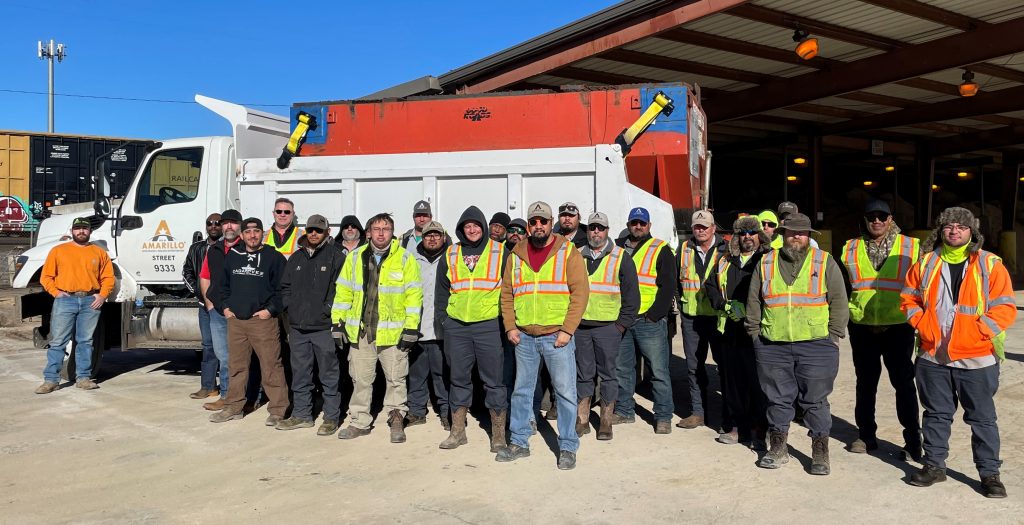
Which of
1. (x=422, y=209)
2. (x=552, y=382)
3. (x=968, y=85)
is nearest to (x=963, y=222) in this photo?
(x=552, y=382)

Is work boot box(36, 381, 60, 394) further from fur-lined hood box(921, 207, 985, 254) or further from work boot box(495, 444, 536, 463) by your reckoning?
fur-lined hood box(921, 207, 985, 254)

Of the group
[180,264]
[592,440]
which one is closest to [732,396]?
[592,440]

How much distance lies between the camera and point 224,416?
6.51 metres

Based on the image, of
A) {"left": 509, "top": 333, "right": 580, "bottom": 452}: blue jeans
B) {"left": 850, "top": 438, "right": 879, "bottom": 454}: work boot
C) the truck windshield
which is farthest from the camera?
the truck windshield

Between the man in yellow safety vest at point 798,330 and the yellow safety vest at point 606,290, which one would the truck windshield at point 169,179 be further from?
the man in yellow safety vest at point 798,330

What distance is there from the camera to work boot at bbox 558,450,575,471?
503 centimetres

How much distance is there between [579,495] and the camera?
178 inches

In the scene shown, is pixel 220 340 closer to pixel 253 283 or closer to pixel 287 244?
pixel 253 283

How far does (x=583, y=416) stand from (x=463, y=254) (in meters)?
1.49

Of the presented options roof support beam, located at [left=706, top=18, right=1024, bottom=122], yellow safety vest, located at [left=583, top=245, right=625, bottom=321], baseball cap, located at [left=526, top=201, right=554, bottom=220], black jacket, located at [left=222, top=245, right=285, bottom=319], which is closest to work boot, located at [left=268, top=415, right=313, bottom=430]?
black jacket, located at [left=222, top=245, right=285, bottom=319]

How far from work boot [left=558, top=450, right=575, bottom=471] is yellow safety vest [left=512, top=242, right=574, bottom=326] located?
854 millimetres

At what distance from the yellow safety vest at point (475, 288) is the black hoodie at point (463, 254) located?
55 millimetres

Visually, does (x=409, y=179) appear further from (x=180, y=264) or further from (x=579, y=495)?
(x=579, y=495)

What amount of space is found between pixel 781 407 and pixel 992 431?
1161mm
